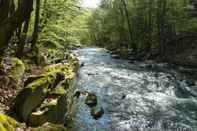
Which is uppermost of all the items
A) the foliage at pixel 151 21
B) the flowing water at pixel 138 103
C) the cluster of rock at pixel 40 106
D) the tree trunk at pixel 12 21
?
the foliage at pixel 151 21

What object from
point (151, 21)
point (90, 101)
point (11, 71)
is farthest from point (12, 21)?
point (151, 21)

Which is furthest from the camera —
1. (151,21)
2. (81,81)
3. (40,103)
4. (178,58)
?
(151,21)

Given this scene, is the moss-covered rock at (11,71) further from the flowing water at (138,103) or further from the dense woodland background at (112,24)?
the flowing water at (138,103)

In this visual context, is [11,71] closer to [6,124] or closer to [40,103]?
[40,103]

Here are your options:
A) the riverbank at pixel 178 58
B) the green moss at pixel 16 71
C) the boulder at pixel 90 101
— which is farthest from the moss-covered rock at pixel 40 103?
the riverbank at pixel 178 58

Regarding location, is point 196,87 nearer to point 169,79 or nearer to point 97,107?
point 169,79

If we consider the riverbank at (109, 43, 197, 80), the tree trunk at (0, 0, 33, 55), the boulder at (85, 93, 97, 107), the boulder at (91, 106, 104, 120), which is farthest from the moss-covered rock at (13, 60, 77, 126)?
the riverbank at (109, 43, 197, 80)

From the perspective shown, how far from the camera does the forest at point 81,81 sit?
11141 mm

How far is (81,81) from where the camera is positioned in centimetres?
2266

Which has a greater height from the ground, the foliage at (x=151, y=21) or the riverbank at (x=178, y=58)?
the foliage at (x=151, y=21)

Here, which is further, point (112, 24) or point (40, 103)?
point (112, 24)

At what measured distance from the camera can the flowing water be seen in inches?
512

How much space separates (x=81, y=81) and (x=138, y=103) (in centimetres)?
699

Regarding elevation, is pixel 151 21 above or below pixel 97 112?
above
